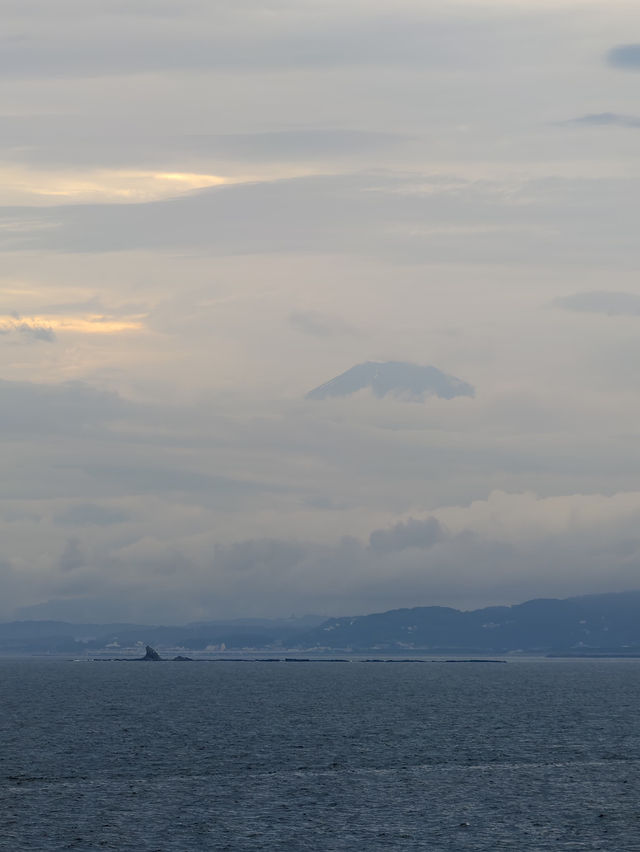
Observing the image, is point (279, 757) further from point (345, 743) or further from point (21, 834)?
point (21, 834)

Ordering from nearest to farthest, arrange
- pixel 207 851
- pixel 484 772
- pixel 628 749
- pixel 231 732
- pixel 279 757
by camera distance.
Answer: pixel 207 851
pixel 484 772
pixel 279 757
pixel 628 749
pixel 231 732

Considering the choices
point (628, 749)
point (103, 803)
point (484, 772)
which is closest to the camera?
point (103, 803)

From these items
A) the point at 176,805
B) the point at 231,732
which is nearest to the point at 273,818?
the point at 176,805

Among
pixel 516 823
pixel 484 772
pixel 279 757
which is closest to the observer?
pixel 516 823

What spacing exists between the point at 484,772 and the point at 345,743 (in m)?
37.1

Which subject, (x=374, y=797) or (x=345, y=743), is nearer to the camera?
(x=374, y=797)

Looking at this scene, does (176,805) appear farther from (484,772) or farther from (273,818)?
(484,772)

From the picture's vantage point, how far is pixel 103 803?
12275 cm

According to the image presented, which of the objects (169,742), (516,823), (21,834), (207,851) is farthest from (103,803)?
(169,742)

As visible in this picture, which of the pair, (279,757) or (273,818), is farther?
(279,757)

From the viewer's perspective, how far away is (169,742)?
180 m

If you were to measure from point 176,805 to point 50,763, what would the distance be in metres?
38.0

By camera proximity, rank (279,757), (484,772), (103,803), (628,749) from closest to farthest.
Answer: (103,803)
(484,772)
(279,757)
(628,749)

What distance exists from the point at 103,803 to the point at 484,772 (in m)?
47.2
